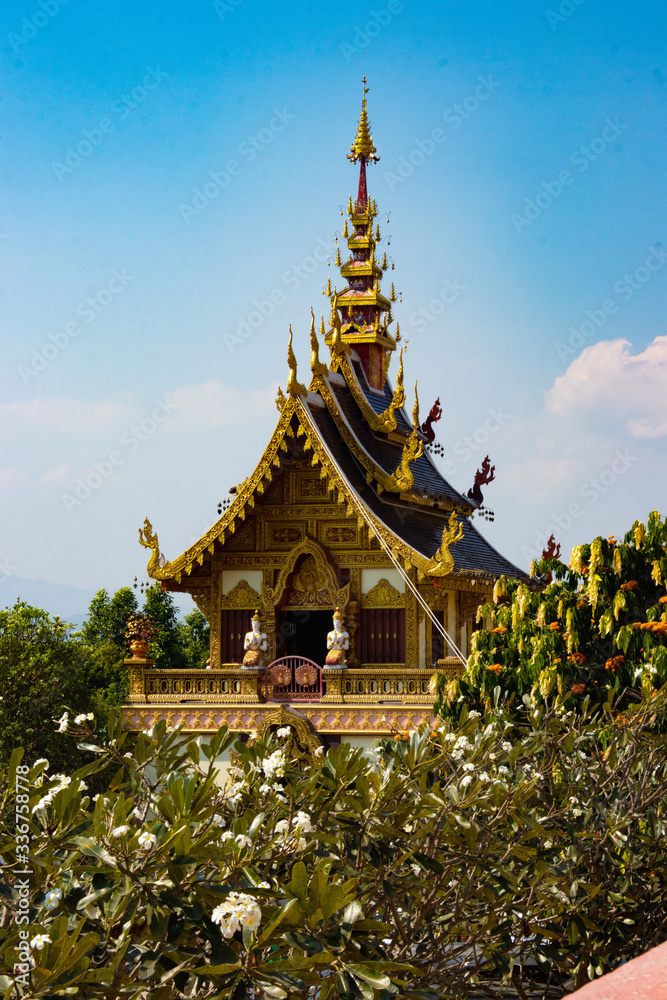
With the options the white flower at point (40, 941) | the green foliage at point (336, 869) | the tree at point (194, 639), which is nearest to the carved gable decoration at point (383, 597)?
the green foliage at point (336, 869)

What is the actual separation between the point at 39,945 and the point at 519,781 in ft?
11.6

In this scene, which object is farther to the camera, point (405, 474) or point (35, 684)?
point (35, 684)

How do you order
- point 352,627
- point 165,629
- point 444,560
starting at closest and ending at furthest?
point 444,560 → point 352,627 → point 165,629

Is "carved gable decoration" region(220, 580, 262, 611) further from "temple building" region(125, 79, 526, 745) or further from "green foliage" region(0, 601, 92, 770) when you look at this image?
"green foliage" region(0, 601, 92, 770)

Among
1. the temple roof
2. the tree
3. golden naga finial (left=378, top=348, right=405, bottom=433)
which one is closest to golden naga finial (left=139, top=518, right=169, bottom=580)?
the temple roof

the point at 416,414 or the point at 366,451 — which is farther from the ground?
the point at 416,414

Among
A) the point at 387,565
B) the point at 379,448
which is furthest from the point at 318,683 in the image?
the point at 379,448

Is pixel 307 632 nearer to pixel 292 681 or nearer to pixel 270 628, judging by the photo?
pixel 270 628

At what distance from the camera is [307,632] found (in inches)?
820

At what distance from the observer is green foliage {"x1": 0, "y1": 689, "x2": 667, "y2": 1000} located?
418cm

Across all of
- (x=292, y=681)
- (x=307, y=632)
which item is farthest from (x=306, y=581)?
(x=307, y=632)

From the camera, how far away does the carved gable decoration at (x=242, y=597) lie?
62.4 ft

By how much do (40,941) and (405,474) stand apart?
1482 centimetres

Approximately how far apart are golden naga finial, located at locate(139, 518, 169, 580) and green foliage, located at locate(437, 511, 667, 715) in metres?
7.39
